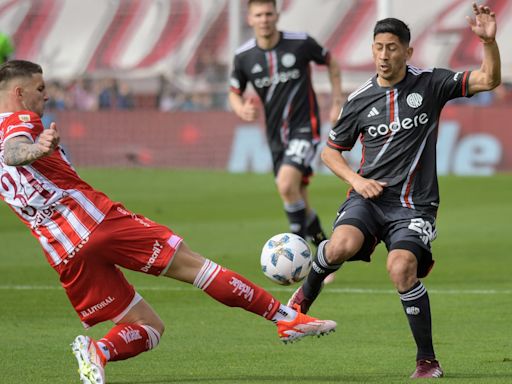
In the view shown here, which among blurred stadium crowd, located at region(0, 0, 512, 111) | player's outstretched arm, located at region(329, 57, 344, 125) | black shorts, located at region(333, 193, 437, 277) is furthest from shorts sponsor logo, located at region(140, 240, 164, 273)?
blurred stadium crowd, located at region(0, 0, 512, 111)

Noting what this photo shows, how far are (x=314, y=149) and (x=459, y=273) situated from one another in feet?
6.37

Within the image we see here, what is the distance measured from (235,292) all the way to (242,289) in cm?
4

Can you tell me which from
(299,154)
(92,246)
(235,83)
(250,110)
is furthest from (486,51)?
(235,83)

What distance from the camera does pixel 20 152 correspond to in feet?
20.1

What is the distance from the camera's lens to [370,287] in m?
11.2

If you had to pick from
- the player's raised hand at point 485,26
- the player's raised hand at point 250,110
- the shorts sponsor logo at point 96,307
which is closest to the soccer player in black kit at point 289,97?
the player's raised hand at point 250,110

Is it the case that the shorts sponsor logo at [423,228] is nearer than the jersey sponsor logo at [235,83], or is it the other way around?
the shorts sponsor logo at [423,228]

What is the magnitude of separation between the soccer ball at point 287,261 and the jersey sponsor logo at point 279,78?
4.61 metres

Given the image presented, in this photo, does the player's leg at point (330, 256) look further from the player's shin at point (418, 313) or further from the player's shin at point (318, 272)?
the player's shin at point (418, 313)

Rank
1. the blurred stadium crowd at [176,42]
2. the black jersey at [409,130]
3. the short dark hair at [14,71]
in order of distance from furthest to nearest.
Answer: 1. the blurred stadium crowd at [176,42]
2. the black jersey at [409,130]
3. the short dark hair at [14,71]

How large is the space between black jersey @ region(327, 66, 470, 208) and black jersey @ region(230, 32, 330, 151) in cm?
469

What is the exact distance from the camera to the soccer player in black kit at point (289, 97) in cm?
1209

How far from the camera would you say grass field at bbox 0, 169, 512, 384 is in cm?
718

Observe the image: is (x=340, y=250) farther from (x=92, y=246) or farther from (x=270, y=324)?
(x=270, y=324)
